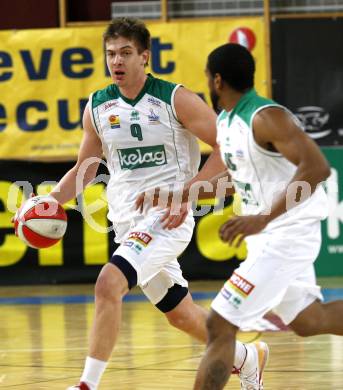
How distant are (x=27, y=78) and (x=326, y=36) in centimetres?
384

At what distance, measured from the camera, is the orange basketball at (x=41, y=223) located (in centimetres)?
745

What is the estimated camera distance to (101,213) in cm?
1473

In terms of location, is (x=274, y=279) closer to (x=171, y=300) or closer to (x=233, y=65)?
(x=233, y=65)

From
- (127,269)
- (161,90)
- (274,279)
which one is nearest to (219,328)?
(274,279)

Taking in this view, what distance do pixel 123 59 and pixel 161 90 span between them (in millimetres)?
355

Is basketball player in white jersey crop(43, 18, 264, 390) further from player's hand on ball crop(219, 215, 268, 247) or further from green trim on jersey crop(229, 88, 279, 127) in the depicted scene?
player's hand on ball crop(219, 215, 268, 247)

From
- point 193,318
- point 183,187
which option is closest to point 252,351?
point 193,318

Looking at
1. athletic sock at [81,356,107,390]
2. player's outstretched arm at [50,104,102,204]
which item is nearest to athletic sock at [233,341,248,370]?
athletic sock at [81,356,107,390]

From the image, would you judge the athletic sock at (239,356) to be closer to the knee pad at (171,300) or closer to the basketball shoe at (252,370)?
the basketball shoe at (252,370)

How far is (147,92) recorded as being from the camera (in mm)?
7664

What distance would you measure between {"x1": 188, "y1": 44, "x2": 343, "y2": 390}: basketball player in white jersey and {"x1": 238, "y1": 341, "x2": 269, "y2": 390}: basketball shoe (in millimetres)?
967

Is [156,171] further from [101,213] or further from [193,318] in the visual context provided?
[101,213]

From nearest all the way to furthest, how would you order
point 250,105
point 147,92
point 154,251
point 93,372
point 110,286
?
point 250,105
point 93,372
point 110,286
point 154,251
point 147,92

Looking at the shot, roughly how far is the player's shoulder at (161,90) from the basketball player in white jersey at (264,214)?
130 centimetres
